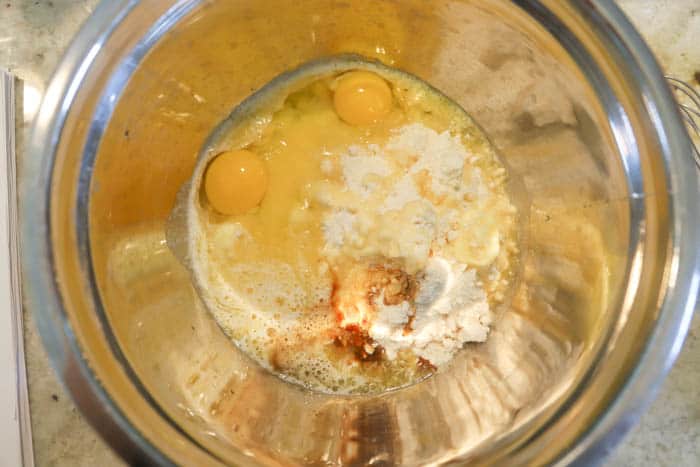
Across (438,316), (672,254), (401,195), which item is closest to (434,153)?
(401,195)

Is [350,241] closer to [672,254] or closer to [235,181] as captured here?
[235,181]

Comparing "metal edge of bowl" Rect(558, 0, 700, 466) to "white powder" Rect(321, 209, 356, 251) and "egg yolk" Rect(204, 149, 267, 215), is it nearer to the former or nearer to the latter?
"white powder" Rect(321, 209, 356, 251)

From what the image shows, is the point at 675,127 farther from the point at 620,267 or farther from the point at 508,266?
the point at 508,266

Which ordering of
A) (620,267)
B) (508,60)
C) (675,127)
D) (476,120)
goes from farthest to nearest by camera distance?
(476,120) < (508,60) < (620,267) < (675,127)

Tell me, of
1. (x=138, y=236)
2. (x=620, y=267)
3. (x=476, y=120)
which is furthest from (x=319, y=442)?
(x=476, y=120)

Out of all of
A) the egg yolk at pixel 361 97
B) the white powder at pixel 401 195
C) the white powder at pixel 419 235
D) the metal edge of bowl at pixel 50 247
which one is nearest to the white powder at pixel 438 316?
the white powder at pixel 419 235

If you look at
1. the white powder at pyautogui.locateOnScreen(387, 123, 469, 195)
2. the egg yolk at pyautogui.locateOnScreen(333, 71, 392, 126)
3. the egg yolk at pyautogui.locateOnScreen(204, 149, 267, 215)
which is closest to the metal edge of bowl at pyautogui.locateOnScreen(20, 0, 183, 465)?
the egg yolk at pyautogui.locateOnScreen(204, 149, 267, 215)
